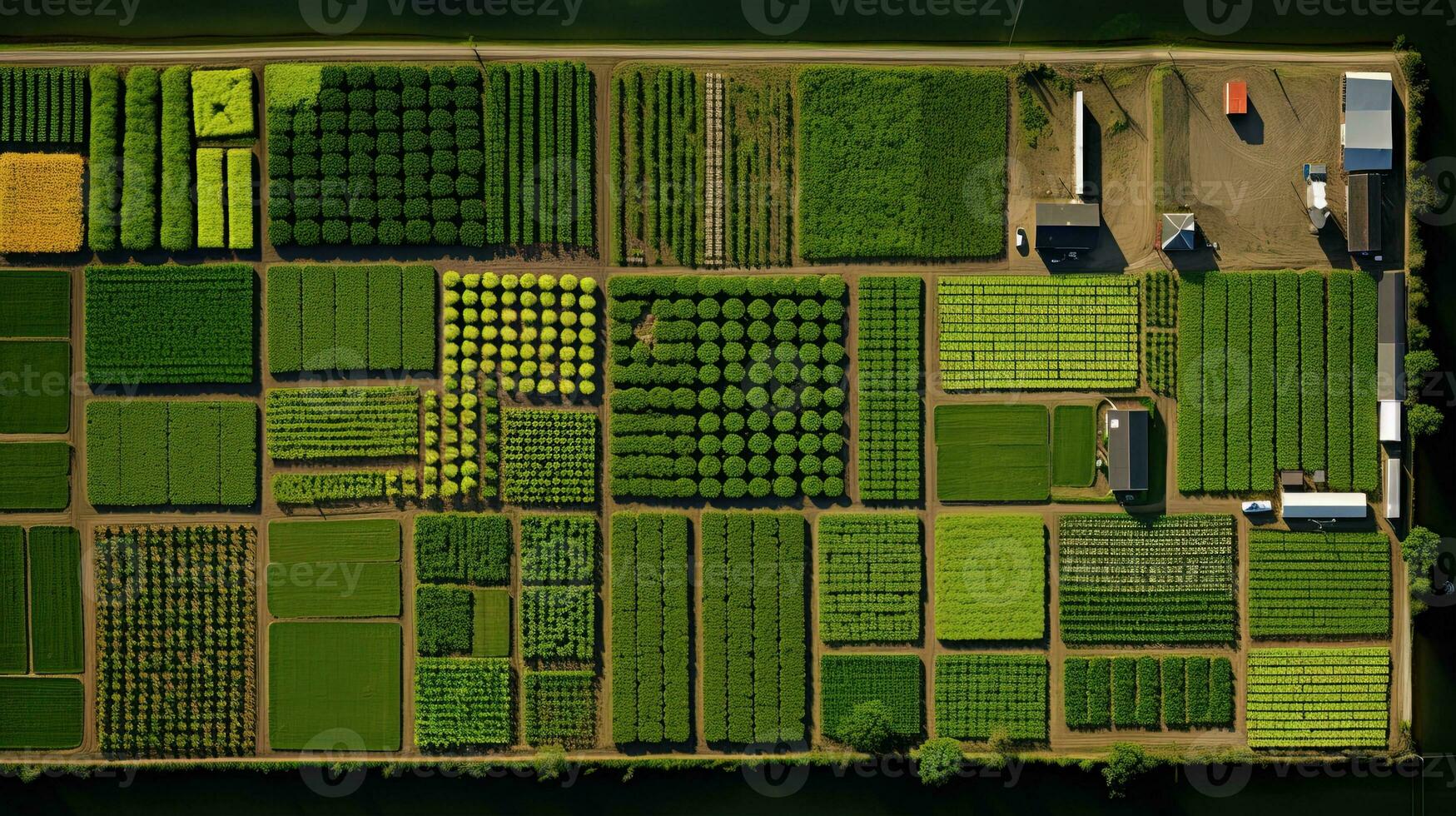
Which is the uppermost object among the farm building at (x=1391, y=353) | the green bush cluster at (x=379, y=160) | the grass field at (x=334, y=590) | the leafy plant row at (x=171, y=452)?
the green bush cluster at (x=379, y=160)

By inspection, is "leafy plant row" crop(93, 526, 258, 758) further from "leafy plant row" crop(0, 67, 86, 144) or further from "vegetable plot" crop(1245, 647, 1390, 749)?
"vegetable plot" crop(1245, 647, 1390, 749)

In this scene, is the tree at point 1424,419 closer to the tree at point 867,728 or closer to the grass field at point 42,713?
the tree at point 867,728

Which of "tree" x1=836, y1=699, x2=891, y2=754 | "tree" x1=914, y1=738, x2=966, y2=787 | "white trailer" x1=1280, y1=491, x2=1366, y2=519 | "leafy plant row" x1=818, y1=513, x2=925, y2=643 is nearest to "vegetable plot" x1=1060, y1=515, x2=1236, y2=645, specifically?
"white trailer" x1=1280, y1=491, x2=1366, y2=519

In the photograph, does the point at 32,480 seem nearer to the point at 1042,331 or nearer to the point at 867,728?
the point at 867,728

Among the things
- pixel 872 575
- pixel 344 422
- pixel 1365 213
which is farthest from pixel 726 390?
pixel 1365 213

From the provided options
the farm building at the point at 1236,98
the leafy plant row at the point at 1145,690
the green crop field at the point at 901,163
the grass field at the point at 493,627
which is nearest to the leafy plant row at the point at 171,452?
the grass field at the point at 493,627
